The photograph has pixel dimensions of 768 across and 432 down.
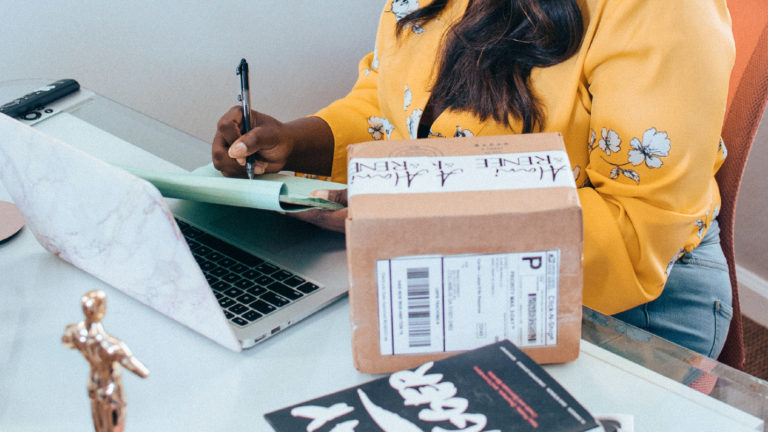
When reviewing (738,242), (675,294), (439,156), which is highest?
(439,156)

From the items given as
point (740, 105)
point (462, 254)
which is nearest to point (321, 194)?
point (462, 254)

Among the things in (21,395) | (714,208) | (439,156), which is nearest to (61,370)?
(21,395)

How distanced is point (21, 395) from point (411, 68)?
654 mm

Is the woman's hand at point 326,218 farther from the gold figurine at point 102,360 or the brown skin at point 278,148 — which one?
the gold figurine at point 102,360

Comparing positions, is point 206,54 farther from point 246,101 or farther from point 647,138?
point 647,138

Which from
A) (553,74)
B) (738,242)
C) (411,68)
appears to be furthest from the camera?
(738,242)

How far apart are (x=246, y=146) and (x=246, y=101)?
6cm

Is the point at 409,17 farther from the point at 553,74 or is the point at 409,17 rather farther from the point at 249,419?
the point at 249,419

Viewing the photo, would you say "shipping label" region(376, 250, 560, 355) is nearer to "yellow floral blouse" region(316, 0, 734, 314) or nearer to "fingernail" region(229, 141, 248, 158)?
"yellow floral blouse" region(316, 0, 734, 314)

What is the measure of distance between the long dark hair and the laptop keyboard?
0.35m

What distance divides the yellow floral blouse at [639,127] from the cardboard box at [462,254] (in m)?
0.25

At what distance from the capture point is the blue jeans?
854mm

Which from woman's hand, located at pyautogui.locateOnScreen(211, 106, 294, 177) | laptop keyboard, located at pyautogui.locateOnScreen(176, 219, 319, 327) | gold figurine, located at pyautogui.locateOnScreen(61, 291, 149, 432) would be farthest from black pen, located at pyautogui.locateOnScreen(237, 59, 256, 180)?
gold figurine, located at pyautogui.locateOnScreen(61, 291, 149, 432)

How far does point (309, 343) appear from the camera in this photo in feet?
1.95
